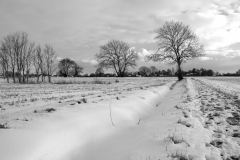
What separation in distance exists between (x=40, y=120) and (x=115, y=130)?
6.06 ft

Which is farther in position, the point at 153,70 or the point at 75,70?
the point at 153,70

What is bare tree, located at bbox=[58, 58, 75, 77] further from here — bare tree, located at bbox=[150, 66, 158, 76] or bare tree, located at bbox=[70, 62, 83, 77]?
bare tree, located at bbox=[150, 66, 158, 76]

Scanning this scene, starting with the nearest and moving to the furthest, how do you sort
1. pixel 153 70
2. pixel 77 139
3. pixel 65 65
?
1. pixel 77 139
2. pixel 65 65
3. pixel 153 70

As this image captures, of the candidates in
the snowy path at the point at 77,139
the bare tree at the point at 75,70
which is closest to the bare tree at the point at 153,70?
the bare tree at the point at 75,70

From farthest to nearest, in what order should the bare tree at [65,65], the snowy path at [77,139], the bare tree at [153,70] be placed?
the bare tree at [153,70], the bare tree at [65,65], the snowy path at [77,139]

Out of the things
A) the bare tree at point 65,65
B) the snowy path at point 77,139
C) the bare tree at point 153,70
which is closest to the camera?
the snowy path at point 77,139

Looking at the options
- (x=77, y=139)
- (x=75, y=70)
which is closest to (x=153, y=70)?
(x=75, y=70)

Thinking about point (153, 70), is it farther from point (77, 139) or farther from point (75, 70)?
point (77, 139)

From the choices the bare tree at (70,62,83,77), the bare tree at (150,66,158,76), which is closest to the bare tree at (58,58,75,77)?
the bare tree at (70,62,83,77)

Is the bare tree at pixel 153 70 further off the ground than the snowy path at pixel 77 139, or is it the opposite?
the bare tree at pixel 153 70

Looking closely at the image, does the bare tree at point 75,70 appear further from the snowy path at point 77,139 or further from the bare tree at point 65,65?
the snowy path at point 77,139

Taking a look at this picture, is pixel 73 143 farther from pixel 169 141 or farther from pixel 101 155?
pixel 169 141

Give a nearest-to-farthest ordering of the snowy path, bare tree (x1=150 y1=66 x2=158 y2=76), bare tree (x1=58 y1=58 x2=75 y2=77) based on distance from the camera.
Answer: the snowy path → bare tree (x1=58 y1=58 x2=75 y2=77) → bare tree (x1=150 y1=66 x2=158 y2=76)

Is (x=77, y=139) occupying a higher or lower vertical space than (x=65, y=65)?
lower
